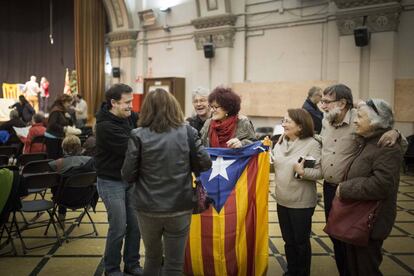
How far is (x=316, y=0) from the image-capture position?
9172 mm

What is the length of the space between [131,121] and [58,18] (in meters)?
13.8

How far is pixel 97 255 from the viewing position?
153 inches

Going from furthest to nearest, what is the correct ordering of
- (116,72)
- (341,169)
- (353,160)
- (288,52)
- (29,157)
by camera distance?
(116,72) < (288,52) < (29,157) < (341,169) < (353,160)

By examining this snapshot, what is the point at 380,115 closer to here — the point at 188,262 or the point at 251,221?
→ the point at 251,221

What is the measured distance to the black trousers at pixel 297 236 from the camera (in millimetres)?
2998

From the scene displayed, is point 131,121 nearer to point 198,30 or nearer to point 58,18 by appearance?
point 198,30

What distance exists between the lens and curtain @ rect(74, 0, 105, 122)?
1333cm

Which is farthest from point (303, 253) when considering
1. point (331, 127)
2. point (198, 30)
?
point (198, 30)

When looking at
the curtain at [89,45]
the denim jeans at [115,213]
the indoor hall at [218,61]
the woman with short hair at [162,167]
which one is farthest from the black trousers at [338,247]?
the curtain at [89,45]

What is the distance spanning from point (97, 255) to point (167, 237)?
5.59 ft

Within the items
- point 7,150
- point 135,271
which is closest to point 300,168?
point 135,271

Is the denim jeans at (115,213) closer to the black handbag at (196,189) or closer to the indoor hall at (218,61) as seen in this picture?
the indoor hall at (218,61)

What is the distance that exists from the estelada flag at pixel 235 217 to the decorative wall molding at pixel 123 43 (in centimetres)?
1042

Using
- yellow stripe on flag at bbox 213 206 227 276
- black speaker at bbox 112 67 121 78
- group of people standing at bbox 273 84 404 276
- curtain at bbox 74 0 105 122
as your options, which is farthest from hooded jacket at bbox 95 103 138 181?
curtain at bbox 74 0 105 122
